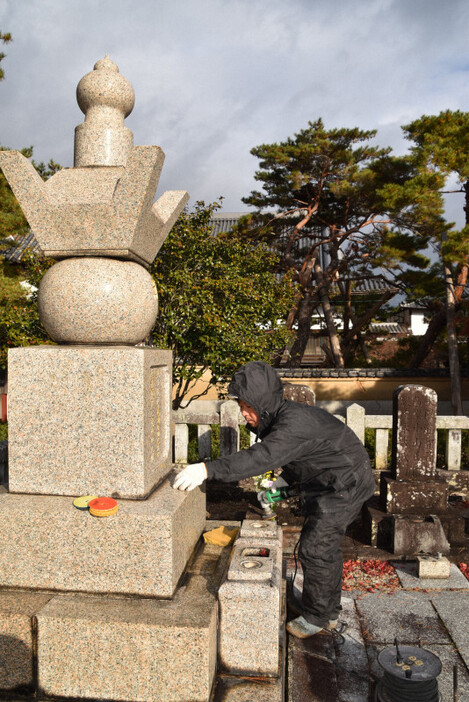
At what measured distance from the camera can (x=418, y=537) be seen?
184 inches

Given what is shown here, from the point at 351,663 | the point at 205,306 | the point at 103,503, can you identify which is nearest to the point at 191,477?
the point at 103,503

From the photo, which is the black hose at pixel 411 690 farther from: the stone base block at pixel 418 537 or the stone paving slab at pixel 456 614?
the stone base block at pixel 418 537

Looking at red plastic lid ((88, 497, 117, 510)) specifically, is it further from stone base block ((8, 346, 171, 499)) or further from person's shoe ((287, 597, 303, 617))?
person's shoe ((287, 597, 303, 617))

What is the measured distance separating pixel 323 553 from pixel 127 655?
1.25 metres

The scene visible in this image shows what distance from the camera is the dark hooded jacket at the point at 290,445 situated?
2703 millimetres

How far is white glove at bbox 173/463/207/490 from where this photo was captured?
8.80ft

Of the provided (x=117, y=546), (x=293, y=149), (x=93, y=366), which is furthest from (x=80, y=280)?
(x=293, y=149)

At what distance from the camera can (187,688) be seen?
2.39 m

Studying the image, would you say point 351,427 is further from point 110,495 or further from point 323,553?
point 110,495

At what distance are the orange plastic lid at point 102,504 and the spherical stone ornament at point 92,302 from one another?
0.96 meters

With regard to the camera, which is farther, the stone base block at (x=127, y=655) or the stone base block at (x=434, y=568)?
the stone base block at (x=434, y=568)

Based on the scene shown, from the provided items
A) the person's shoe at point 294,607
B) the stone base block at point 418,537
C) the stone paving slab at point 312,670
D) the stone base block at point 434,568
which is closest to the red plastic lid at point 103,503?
the stone paving slab at point 312,670

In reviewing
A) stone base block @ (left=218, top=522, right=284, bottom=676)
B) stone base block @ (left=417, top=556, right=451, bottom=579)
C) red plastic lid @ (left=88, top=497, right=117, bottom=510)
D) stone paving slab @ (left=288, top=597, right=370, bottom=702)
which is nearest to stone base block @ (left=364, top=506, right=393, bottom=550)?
stone base block @ (left=417, top=556, right=451, bottom=579)

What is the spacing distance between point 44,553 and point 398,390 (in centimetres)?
386
